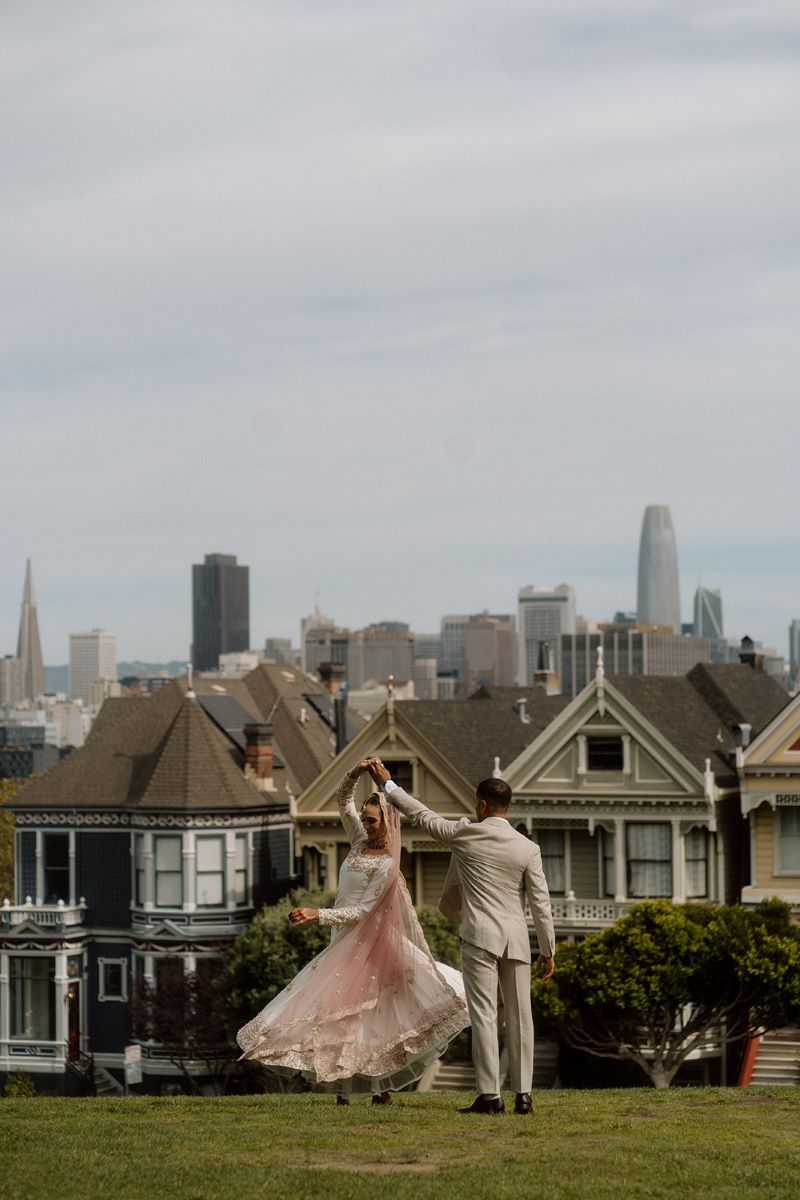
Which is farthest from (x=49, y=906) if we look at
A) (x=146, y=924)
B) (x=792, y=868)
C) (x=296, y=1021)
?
(x=296, y=1021)

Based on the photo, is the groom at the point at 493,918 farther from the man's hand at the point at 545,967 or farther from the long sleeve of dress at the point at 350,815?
the long sleeve of dress at the point at 350,815

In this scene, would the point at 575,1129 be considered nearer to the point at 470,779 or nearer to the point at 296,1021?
the point at 296,1021

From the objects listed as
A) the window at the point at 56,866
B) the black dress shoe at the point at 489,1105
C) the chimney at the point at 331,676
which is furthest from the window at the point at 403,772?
the black dress shoe at the point at 489,1105

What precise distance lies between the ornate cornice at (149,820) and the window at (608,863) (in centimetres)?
1030

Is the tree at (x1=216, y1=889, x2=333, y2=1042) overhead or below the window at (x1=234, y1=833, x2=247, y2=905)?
below

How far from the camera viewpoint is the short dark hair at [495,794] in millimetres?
15945

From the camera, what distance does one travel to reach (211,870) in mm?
51250

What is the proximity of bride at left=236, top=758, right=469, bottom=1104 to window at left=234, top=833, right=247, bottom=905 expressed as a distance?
3354cm

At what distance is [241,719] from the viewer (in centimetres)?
5566

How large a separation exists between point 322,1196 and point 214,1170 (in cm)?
115

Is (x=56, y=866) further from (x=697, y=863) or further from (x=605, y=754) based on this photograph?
(x=697, y=863)

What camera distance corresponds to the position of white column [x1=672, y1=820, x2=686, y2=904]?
4512cm

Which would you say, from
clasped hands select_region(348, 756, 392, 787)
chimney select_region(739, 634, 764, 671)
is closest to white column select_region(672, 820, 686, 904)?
chimney select_region(739, 634, 764, 671)

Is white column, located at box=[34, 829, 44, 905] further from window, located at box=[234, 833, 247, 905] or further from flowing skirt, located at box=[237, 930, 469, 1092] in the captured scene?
flowing skirt, located at box=[237, 930, 469, 1092]
